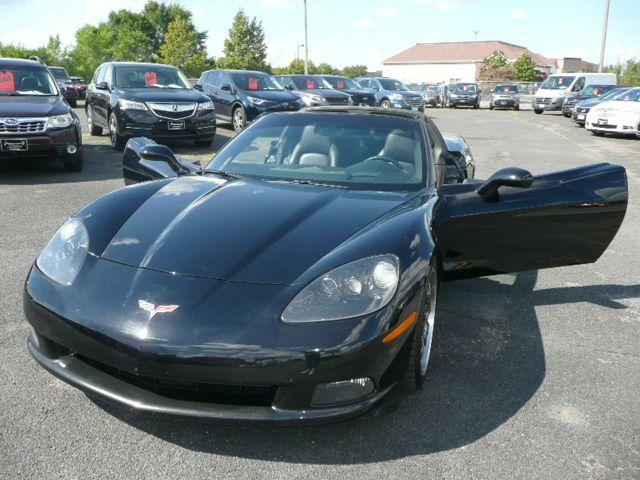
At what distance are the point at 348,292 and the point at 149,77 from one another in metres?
10.6

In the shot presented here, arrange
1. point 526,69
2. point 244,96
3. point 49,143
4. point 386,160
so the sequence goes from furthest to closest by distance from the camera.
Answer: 1. point 526,69
2. point 244,96
3. point 49,143
4. point 386,160

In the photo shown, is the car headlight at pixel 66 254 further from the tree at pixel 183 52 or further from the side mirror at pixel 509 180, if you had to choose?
the tree at pixel 183 52

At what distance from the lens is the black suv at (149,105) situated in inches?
420

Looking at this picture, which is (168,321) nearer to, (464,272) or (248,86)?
(464,272)

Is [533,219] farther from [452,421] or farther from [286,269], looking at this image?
[286,269]

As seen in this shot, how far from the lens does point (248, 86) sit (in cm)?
1466

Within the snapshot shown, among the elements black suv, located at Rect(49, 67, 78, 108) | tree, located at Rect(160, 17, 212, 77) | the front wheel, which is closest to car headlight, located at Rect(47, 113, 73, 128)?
the front wheel

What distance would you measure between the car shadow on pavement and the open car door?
44 cm

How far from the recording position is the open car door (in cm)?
337

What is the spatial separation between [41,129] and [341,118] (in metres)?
5.80

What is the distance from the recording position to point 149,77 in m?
11.8

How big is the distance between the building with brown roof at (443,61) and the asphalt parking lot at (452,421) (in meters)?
83.1

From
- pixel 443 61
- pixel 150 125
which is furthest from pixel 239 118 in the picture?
pixel 443 61

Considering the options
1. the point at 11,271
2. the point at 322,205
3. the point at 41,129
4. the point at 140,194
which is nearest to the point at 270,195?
the point at 322,205
